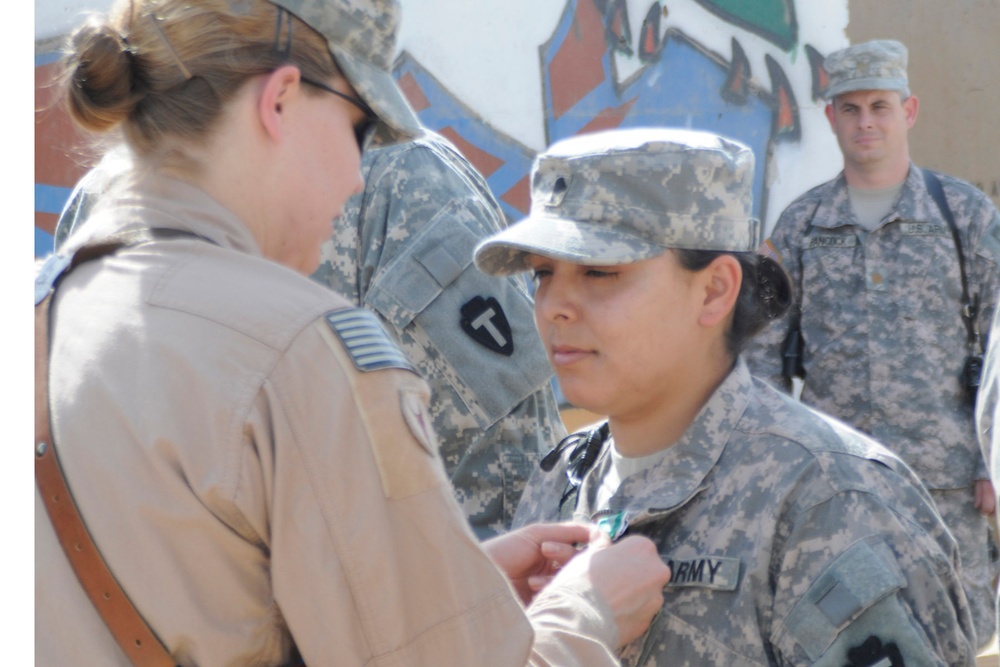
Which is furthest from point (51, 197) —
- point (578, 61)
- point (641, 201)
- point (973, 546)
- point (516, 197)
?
point (641, 201)

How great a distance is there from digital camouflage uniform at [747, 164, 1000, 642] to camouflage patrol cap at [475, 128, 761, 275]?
2.63 m

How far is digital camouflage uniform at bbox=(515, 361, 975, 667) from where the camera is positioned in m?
1.54

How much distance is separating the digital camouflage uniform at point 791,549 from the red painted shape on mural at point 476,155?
5004 mm

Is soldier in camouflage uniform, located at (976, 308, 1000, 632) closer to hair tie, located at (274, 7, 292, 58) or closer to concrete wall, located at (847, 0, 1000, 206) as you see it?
hair tie, located at (274, 7, 292, 58)

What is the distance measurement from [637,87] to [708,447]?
553 cm

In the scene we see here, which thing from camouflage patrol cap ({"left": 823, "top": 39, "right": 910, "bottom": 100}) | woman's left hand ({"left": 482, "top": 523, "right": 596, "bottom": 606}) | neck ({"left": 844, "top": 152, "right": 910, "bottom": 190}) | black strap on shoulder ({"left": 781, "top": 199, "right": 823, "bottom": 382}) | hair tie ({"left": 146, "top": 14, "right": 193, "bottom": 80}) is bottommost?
black strap on shoulder ({"left": 781, "top": 199, "right": 823, "bottom": 382})

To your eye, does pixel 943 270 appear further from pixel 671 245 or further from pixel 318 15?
pixel 318 15

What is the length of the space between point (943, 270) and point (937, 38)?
11.9 ft

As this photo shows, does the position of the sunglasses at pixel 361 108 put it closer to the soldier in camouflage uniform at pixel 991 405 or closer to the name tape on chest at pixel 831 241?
the soldier in camouflage uniform at pixel 991 405

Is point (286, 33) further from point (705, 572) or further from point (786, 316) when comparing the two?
point (786, 316)

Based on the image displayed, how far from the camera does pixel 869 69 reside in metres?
4.73

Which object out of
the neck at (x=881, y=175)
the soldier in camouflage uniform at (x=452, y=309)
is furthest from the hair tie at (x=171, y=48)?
the neck at (x=881, y=175)

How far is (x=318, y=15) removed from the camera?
1.38 metres

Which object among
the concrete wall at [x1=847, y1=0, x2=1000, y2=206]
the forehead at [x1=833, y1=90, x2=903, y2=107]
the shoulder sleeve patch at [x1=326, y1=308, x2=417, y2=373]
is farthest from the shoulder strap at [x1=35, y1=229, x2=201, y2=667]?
the concrete wall at [x1=847, y1=0, x2=1000, y2=206]
